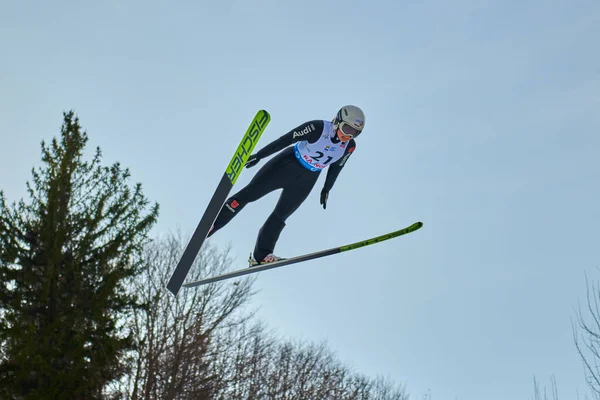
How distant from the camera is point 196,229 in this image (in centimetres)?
688

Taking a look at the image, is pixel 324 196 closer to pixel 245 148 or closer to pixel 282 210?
pixel 282 210

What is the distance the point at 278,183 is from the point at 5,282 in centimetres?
1204

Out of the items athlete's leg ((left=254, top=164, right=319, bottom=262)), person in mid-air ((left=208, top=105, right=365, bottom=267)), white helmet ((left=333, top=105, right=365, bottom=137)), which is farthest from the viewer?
athlete's leg ((left=254, top=164, right=319, bottom=262))

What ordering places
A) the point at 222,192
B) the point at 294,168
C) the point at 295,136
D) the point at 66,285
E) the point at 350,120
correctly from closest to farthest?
the point at 350,120 < the point at 295,136 < the point at 222,192 < the point at 294,168 < the point at 66,285

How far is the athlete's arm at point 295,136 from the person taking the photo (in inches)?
263

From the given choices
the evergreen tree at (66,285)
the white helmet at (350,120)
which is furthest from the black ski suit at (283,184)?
the evergreen tree at (66,285)

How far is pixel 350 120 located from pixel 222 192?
1623mm

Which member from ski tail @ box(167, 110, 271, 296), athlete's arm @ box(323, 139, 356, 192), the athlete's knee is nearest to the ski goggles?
athlete's arm @ box(323, 139, 356, 192)

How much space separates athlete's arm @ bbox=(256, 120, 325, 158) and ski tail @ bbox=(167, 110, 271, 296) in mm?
172

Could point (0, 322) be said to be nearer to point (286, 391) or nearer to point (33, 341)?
point (33, 341)

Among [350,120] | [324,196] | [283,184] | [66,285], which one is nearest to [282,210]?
[283,184]

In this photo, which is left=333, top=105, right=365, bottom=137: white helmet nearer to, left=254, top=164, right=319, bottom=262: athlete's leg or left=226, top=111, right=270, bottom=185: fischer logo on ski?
left=254, top=164, right=319, bottom=262: athlete's leg

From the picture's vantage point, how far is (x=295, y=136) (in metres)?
6.68

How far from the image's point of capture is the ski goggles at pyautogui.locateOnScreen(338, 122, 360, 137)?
6.55 m
